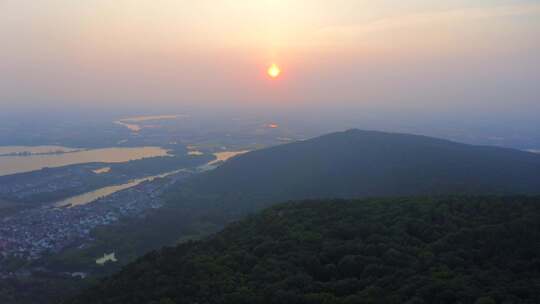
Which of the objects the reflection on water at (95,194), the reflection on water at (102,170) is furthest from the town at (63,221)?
the reflection on water at (102,170)

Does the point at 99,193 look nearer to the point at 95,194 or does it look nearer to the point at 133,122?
the point at 95,194

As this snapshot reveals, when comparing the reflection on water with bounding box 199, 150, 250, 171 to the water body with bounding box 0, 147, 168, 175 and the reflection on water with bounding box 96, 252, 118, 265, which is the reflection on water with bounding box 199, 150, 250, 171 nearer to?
the water body with bounding box 0, 147, 168, 175

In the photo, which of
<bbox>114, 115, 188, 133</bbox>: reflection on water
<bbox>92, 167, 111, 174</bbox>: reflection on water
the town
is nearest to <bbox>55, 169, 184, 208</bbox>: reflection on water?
the town

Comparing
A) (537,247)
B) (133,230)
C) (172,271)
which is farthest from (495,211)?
(133,230)

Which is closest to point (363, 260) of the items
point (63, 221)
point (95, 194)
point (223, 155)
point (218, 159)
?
point (63, 221)

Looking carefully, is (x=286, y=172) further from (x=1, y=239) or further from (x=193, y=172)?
(x=1, y=239)

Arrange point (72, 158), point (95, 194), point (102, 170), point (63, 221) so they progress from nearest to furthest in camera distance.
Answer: point (63, 221), point (95, 194), point (102, 170), point (72, 158)
